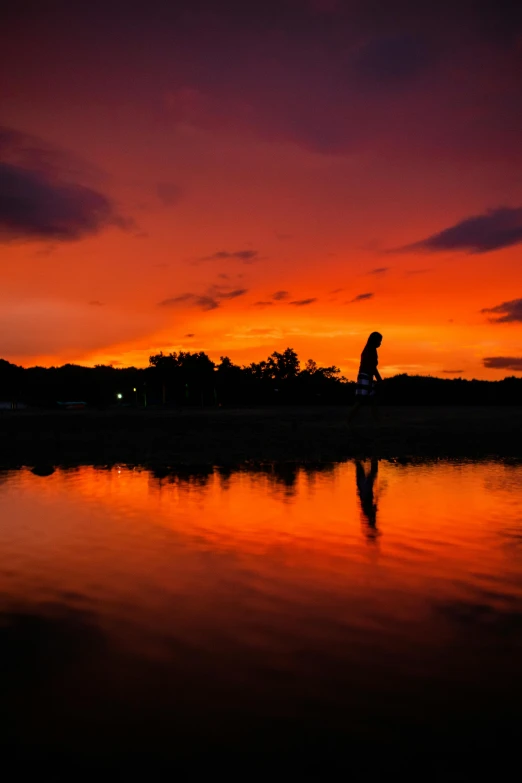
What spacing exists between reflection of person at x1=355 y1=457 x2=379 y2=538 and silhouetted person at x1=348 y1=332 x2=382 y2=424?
18.1ft

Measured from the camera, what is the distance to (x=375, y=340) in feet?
56.5

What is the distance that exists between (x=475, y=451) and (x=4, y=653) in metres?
10.9

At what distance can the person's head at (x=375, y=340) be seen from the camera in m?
17.2

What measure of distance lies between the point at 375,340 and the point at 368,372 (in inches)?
32.1

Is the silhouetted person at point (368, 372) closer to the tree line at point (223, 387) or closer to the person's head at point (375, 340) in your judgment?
the person's head at point (375, 340)

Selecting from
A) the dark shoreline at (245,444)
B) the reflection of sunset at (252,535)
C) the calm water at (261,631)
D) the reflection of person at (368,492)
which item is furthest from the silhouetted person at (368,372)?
the calm water at (261,631)

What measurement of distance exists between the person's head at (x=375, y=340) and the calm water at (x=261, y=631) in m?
10.6

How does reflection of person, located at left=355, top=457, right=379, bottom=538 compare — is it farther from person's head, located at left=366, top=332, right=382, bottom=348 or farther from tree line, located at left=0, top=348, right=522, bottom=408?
tree line, located at left=0, top=348, right=522, bottom=408

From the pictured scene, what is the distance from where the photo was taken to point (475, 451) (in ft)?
42.1

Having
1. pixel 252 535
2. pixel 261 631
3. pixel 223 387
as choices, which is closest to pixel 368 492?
pixel 252 535

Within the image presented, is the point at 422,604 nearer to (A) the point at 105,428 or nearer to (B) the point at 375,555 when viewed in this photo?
(B) the point at 375,555

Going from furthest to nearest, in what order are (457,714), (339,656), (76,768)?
1. (339,656)
2. (457,714)
3. (76,768)

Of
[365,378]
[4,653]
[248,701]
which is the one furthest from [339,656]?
[365,378]

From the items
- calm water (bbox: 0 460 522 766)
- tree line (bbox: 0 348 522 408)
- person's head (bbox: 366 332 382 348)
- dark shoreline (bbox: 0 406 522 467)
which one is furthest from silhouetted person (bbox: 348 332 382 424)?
tree line (bbox: 0 348 522 408)
